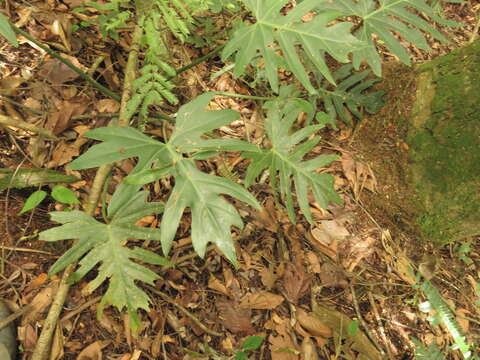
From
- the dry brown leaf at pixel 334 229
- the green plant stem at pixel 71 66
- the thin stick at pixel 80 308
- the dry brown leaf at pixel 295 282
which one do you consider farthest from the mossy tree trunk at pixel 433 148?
the thin stick at pixel 80 308

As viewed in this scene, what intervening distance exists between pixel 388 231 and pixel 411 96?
0.84m

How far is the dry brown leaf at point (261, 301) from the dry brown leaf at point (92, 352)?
69 centimetres

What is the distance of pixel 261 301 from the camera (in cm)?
200

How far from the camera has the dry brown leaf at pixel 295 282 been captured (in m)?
2.06

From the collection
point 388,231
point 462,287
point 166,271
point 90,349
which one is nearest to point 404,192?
point 388,231

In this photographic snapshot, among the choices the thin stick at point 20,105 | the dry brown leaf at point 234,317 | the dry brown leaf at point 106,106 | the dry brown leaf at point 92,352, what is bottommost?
the dry brown leaf at point 234,317

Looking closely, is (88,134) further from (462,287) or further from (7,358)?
(462,287)

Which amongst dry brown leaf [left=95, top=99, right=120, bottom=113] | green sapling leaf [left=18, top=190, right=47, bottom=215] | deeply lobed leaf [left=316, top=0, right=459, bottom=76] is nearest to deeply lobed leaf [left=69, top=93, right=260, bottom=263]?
green sapling leaf [left=18, top=190, right=47, bottom=215]

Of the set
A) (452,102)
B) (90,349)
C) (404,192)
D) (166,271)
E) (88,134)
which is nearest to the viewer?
(88,134)

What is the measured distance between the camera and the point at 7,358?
1.46m

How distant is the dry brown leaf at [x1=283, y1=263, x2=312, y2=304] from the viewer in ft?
6.75

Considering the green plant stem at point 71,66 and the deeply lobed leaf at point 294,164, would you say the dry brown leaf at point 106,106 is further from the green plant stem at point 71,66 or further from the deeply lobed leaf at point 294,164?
the deeply lobed leaf at point 294,164

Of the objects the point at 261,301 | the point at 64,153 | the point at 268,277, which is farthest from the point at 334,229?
the point at 64,153

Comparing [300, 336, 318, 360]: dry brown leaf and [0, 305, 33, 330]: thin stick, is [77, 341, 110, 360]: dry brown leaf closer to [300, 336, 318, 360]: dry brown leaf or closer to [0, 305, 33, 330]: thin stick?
[0, 305, 33, 330]: thin stick
